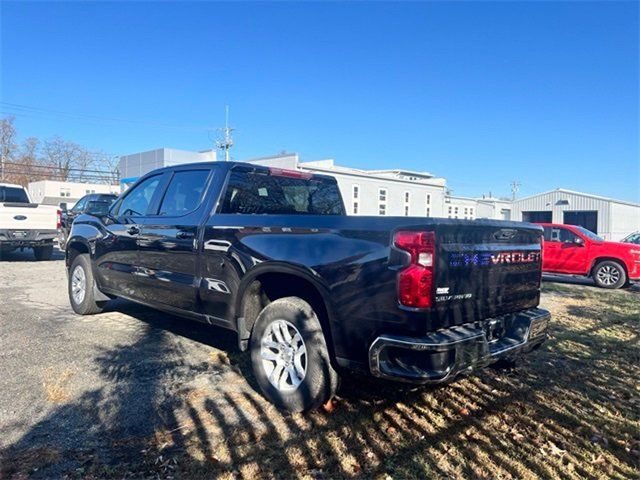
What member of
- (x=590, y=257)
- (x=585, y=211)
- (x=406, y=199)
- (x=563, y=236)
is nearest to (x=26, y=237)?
(x=563, y=236)

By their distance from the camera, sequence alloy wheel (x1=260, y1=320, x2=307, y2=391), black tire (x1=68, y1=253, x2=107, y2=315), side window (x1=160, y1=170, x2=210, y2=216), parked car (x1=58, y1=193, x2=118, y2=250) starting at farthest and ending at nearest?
parked car (x1=58, y1=193, x2=118, y2=250) → black tire (x1=68, y1=253, x2=107, y2=315) → side window (x1=160, y1=170, x2=210, y2=216) → alloy wheel (x1=260, y1=320, x2=307, y2=391)

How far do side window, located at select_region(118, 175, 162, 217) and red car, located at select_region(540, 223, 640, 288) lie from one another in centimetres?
944

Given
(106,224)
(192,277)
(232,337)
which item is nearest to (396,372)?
(192,277)

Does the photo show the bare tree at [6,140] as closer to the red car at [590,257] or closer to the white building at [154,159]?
the white building at [154,159]

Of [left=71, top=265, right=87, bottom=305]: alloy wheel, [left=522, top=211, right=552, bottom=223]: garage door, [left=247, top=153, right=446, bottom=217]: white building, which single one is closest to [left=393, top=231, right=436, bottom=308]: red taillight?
[left=71, top=265, right=87, bottom=305]: alloy wheel

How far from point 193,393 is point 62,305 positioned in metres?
4.46

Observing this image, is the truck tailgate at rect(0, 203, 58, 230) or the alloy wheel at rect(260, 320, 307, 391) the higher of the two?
the truck tailgate at rect(0, 203, 58, 230)

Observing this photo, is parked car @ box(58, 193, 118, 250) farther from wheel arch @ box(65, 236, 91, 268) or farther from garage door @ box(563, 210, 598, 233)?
garage door @ box(563, 210, 598, 233)

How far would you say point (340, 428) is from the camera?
3342 millimetres

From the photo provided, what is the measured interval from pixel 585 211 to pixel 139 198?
43.9 meters

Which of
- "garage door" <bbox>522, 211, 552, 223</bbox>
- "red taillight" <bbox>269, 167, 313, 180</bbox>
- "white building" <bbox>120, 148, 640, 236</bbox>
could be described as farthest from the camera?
"garage door" <bbox>522, 211, 552, 223</bbox>

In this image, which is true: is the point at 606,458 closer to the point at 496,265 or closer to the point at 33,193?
the point at 496,265

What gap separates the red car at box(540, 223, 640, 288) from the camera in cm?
1139

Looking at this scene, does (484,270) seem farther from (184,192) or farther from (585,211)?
(585,211)
